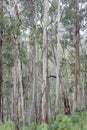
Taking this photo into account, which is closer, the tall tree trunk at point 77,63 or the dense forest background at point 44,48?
the dense forest background at point 44,48

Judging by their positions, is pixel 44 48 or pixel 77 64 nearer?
pixel 44 48

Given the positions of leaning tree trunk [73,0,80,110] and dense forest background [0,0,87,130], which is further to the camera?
leaning tree trunk [73,0,80,110]

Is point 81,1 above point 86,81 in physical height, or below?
above

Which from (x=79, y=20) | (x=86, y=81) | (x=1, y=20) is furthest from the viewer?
(x=86, y=81)

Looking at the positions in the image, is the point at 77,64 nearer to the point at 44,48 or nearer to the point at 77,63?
the point at 77,63

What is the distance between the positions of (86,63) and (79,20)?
35.4 feet

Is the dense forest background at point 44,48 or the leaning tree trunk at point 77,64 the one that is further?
the leaning tree trunk at point 77,64

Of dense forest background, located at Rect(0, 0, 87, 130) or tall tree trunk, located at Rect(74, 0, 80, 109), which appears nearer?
dense forest background, located at Rect(0, 0, 87, 130)

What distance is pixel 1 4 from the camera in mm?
15648

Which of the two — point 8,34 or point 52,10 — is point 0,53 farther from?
point 52,10

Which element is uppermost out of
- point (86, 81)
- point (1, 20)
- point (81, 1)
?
point (81, 1)

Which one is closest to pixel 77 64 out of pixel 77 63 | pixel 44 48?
pixel 77 63

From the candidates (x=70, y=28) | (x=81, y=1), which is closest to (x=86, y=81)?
(x=70, y=28)

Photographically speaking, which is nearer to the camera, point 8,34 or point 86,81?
point 8,34
